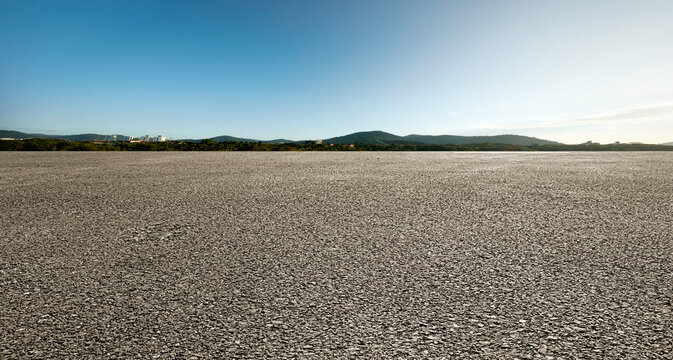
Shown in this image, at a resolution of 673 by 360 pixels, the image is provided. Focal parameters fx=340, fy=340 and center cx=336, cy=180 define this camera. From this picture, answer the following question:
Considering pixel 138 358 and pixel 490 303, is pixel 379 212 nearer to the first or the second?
pixel 490 303

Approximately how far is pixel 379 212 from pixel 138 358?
419 centimetres

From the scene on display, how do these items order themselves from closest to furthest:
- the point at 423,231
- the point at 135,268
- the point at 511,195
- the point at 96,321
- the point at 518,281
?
the point at 96,321
the point at 518,281
the point at 135,268
the point at 423,231
the point at 511,195

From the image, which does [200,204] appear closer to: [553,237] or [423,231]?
[423,231]

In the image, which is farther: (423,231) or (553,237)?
(423,231)

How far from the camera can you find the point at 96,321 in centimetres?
226

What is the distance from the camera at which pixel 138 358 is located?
1.88m

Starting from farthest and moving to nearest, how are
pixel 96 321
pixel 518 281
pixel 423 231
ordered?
1. pixel 423 231
2. pixel 518 281
3. pixel 96 321

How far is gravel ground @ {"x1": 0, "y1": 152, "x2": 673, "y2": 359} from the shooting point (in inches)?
79.5

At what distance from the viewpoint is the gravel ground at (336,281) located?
2.02 metres

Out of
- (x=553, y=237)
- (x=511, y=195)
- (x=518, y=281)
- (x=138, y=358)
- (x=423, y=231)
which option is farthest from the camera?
(x=511, y=195)

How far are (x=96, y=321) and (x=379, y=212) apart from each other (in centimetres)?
411

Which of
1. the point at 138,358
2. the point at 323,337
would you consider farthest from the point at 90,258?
the point at 323,337

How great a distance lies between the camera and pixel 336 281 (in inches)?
113

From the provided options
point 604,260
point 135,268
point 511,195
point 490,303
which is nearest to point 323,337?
point 490,303
